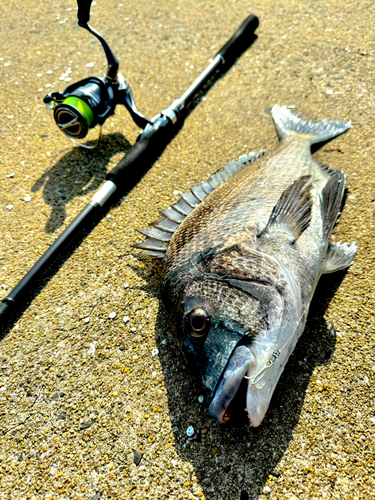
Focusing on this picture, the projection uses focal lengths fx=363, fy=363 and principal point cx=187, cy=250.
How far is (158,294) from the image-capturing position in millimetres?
2613

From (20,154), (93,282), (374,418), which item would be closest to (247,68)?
(20,154)

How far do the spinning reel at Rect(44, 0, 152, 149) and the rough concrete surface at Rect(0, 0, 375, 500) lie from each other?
1.40ft

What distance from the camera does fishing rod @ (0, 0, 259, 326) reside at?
268cm

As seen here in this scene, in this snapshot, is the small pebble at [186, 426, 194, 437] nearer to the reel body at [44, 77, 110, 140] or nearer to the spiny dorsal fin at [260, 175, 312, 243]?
the spiny dorsal fin at [260, 175, 312, 243]

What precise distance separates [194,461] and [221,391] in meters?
0.56

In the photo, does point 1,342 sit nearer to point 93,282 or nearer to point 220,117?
point 93,282

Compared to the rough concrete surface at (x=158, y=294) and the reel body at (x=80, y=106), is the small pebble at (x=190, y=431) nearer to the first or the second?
the rough concrete surface at (x=158, y=294)

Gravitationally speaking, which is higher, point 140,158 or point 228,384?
point 140,158

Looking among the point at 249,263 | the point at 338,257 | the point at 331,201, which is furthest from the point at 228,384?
the point at 331,201

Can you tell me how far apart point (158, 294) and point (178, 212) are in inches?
24.9

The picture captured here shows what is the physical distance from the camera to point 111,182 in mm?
3115

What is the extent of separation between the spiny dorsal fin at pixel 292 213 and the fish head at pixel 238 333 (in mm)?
368

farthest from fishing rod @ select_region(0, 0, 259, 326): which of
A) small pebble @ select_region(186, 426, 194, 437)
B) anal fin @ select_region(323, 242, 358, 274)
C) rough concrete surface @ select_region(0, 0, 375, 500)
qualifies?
anal fin @ select_region(323, 242, 358, 274)

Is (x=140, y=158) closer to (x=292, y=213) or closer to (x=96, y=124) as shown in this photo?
(x=96, y=124)
